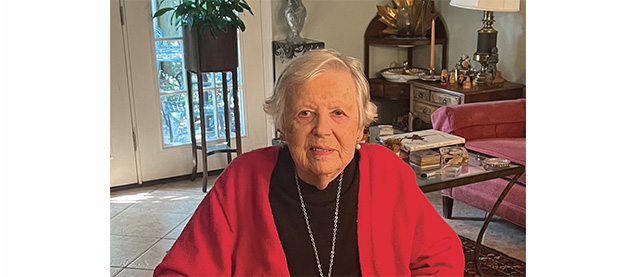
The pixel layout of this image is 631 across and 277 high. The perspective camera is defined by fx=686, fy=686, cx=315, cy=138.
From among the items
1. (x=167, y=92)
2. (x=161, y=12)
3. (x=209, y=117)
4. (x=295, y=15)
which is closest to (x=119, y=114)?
(x=167, y=92)

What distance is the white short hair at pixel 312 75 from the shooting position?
121 centimetres

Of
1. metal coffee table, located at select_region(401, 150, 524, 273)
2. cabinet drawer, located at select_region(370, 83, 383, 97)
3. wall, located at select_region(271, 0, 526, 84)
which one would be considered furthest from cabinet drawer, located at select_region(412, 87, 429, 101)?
metal coffee table, located at select_region(401, 150, 524, 273)

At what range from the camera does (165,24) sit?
3.76m

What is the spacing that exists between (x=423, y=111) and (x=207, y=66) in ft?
4.17

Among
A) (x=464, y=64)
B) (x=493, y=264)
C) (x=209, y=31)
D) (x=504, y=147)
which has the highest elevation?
(x=209, y=31)

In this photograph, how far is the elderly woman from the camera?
4.03ft

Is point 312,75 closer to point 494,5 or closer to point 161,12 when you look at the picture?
point 161,12

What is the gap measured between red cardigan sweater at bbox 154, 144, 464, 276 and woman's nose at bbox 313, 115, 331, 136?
145 mm

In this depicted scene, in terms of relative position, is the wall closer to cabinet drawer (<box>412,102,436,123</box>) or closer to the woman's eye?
cabinet drawer (<box>412,102,436,123</box>)

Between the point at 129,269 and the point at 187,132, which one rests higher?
the point at 187,132
